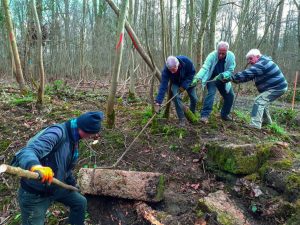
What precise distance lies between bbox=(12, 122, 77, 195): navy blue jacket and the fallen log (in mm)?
1073

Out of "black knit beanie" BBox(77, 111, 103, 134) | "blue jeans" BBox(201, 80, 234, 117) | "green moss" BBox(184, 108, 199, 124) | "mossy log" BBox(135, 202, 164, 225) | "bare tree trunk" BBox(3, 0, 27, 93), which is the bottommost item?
"mossy log" BBox(135, 202, 164, 225)

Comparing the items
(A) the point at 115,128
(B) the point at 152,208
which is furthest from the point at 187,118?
(B) the point at 152,208

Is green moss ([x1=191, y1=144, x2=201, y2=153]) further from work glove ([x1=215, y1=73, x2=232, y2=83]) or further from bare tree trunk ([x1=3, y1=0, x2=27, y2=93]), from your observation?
bare tree trunk ([x1=3, y1=0, x2=27, y2=93])

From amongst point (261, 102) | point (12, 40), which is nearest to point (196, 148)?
point (261, 102)

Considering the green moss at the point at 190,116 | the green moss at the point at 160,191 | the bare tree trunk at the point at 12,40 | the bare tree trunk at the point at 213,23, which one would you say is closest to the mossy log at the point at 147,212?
the green moss at the point at 160,191

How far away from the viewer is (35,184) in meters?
2.99

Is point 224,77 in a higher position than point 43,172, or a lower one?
higher

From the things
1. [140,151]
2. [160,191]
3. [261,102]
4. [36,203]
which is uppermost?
[261,102]

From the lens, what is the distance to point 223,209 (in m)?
3.84

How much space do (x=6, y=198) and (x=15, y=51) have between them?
4179mm

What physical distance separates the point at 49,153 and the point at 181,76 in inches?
148

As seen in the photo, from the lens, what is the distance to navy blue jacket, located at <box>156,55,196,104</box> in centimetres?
602

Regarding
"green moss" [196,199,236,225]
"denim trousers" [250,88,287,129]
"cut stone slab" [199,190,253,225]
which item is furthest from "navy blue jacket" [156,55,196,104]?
"green moss" [196,199,236,225]

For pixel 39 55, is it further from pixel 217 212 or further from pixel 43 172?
pixel 217 212
